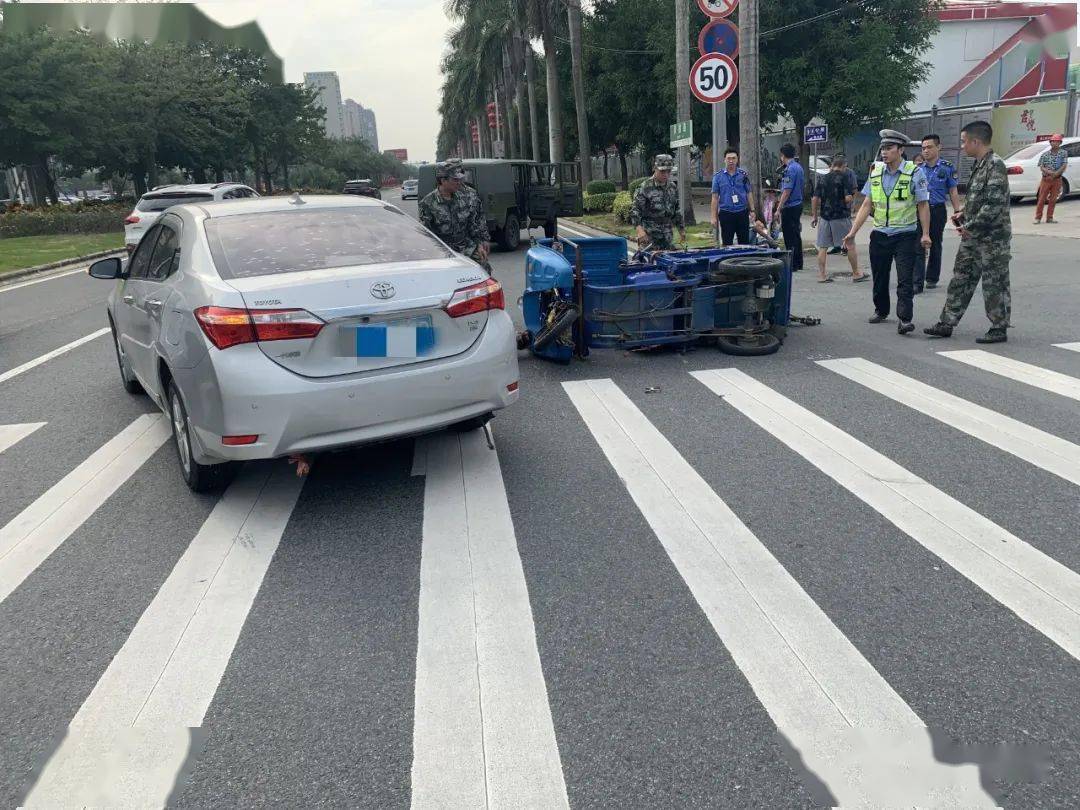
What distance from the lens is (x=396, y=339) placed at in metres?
4.53

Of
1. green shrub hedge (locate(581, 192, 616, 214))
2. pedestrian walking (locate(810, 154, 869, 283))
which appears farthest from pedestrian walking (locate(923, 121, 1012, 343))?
green shrub hedge (locate(581, 192, 616, 214))

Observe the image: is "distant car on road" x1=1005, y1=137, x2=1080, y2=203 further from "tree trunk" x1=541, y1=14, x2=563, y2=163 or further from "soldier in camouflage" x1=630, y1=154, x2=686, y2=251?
"tree trunk" x1=541, y1=14, x2=563, y2=163

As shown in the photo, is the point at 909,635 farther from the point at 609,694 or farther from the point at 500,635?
the point at 500,635

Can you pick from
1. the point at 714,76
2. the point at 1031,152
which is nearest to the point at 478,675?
the point at 714,76

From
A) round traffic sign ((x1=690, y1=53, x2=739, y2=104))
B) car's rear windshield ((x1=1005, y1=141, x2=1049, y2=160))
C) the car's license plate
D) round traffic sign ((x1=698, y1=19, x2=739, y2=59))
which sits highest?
round traffic sign ((x1=698, y1=19, x2=739, y2=59))

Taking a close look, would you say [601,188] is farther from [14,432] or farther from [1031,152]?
[14,432]

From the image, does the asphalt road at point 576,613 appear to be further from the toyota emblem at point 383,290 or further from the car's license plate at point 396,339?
the toyota emblem at point 383,290

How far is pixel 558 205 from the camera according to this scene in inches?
822

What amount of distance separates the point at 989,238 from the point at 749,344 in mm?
2260

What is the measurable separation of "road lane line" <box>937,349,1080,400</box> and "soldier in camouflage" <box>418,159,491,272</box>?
14.0 feet

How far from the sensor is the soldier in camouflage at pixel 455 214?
8256mm

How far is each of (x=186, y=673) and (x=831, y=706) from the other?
219 centimetres

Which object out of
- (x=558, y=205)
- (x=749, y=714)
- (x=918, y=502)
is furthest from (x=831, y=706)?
(x=558, y=205)

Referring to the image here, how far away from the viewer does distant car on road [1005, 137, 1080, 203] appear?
74.5ft
